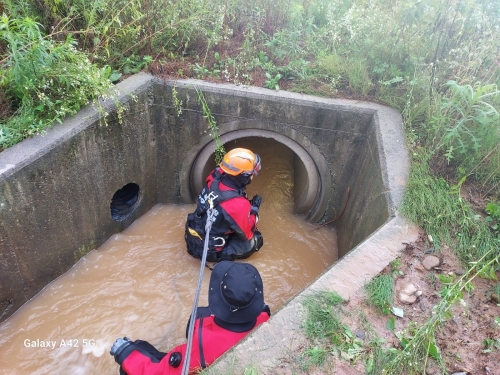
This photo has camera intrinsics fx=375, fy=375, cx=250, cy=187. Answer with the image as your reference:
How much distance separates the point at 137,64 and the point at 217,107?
1.14m

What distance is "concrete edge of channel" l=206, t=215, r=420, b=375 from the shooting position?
7.38ft

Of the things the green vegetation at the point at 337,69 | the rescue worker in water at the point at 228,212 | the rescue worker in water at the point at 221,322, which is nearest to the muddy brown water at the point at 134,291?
the rescue worker in water at the point at 228,212

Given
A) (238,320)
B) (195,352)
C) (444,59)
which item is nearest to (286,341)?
(238,320)

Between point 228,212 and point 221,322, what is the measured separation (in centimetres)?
154

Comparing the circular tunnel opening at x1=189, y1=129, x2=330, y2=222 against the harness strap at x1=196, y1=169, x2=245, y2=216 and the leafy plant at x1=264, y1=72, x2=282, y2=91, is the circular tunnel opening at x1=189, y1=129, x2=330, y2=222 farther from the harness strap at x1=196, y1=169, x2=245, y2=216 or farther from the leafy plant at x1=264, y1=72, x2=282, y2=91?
the harness strap at x1=196, y1=169, x2=245, y2=216

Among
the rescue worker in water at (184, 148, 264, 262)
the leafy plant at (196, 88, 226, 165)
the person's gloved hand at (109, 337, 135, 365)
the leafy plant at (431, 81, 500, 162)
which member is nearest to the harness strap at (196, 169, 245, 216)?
the rescue worker in water at (184, 148, 264, 262)

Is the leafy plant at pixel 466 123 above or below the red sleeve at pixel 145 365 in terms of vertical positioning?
above

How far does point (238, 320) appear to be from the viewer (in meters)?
2.62

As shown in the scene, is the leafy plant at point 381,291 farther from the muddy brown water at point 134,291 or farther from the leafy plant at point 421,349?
the muddy brown water at point 134,291

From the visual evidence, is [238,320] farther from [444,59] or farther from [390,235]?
[444,59]

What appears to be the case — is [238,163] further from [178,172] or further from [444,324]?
[444,324]

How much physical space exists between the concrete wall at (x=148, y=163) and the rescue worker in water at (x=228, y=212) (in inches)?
39.6

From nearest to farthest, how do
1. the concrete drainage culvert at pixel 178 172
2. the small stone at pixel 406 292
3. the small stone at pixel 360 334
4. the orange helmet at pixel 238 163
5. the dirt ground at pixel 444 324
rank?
the dirt ground at pixel 444 324
the small stone at pixel 360 334
the small stone at pixel 406 292
the concrete drainage culvert at pixel 178 172
the orange helmet at pixel 238 163

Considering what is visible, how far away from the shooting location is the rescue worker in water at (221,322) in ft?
8.32
